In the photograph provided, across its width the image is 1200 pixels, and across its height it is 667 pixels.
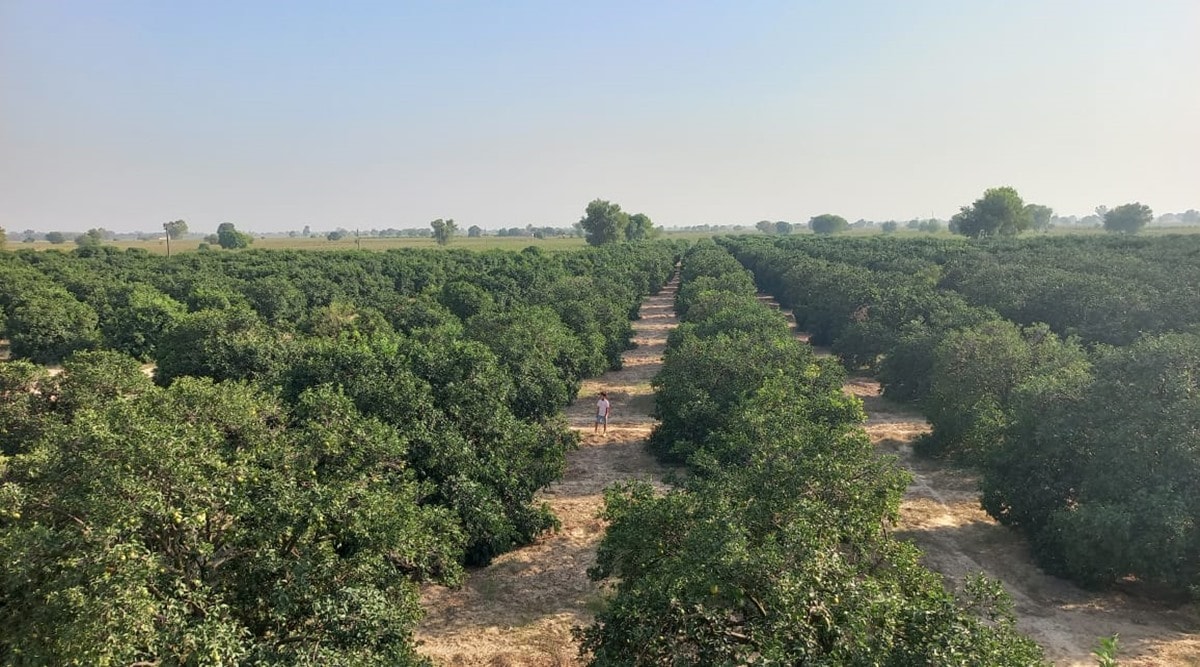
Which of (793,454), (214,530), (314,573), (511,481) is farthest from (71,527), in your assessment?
(793,454)

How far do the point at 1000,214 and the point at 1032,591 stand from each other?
423ft

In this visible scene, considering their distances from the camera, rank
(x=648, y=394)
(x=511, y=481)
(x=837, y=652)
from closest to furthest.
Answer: (x=837, y=652) → (x=511, y=481) → (x=648, y=394)

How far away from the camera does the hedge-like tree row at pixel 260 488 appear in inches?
314

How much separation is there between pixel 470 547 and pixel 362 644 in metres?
7.72

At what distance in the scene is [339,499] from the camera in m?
10.0

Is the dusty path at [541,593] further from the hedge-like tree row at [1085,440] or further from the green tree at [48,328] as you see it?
the green tree at [48,328]

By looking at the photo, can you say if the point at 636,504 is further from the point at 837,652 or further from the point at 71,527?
the point at 71,527

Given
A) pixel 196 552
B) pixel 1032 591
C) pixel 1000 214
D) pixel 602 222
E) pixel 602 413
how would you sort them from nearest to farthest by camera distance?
pixel 196 552
pixel 1032 591
pixel 602 413
pixel 1000 214
pixel 602 222

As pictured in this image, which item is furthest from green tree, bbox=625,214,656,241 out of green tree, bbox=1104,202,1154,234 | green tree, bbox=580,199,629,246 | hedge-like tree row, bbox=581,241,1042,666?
hedge-like tree row, bbox=581,241,1042,666

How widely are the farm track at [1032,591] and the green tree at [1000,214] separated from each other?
117068mm

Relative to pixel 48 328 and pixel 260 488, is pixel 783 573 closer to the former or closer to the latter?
pixel 260 488

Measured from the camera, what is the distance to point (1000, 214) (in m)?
122

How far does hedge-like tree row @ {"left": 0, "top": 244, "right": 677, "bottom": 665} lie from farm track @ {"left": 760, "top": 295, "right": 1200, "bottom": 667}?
10.7m

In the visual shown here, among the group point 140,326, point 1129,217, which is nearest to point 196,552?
point 140,326
